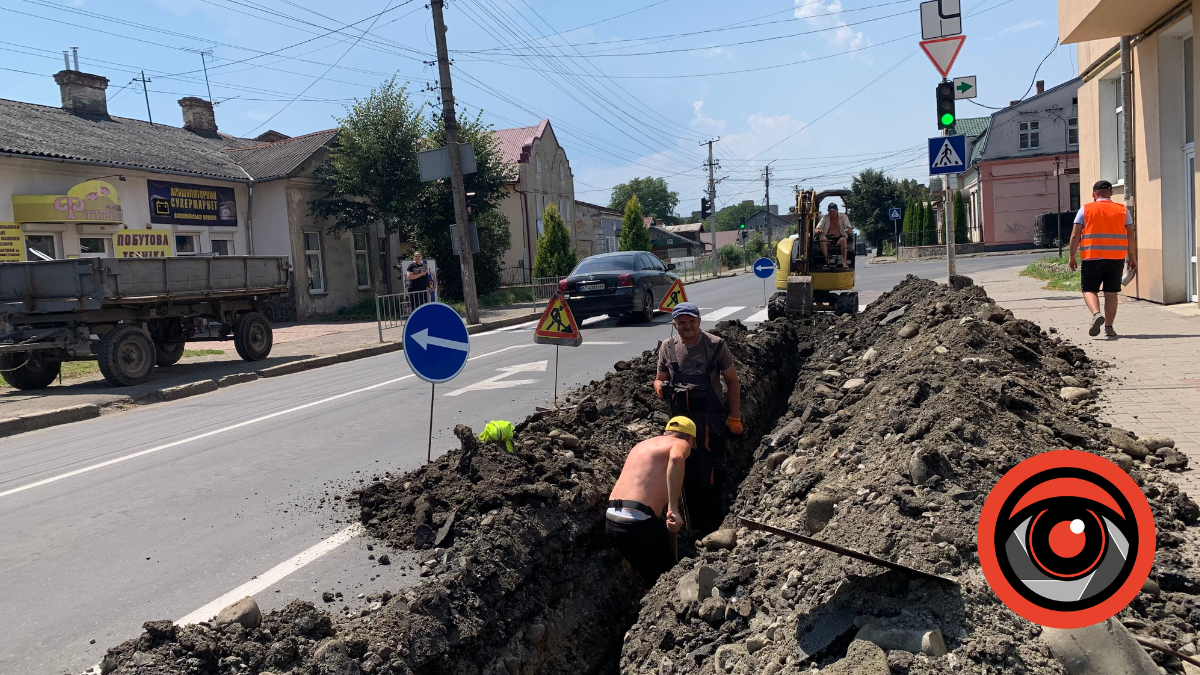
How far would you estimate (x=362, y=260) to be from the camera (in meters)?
30.3

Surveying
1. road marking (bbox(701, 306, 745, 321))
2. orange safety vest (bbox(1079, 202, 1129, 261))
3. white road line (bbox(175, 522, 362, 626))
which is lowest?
white road line (bbox(175, 522, 362, 626))

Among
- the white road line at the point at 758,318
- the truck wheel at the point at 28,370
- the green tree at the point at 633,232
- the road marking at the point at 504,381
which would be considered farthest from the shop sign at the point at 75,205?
the green tree at the point at 633,232

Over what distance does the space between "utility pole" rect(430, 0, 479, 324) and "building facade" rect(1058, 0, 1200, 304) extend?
44.4 ft

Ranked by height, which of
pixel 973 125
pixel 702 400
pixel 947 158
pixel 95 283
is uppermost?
pixel 973 125

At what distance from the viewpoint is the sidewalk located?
38.6ft

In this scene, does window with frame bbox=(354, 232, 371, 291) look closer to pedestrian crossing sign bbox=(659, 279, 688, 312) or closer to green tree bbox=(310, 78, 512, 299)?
green tree bbox=(310, 78, 512, 299)

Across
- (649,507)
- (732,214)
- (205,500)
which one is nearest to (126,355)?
(205,500)

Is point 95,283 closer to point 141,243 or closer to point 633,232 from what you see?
point 141,243

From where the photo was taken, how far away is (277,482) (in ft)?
22.6

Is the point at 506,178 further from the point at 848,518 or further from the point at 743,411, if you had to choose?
the point at 848,518

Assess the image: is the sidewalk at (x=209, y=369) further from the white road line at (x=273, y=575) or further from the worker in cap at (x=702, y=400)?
the worker in cap at (x=702, y=400)

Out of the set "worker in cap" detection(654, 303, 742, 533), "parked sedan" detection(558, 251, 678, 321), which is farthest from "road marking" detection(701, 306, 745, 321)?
"worker in cap" detection(654, 303, 742, 533)

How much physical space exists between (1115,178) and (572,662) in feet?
51.4

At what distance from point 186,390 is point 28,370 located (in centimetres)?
256
